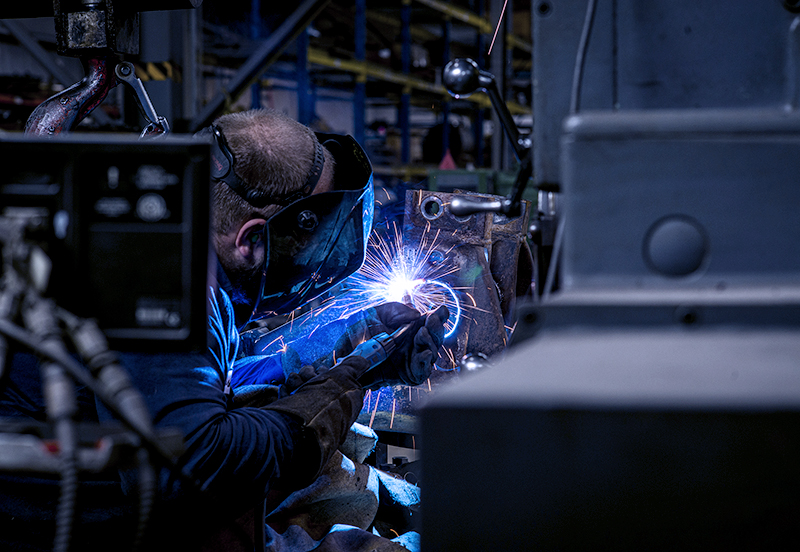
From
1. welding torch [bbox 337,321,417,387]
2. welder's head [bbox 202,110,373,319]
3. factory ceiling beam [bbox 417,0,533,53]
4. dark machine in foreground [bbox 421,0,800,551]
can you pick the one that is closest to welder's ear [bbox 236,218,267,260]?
welder's head [bbox 202,110,373,319]

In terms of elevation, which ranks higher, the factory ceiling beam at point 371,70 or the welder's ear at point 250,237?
the factory ceiling beam at point 371,70

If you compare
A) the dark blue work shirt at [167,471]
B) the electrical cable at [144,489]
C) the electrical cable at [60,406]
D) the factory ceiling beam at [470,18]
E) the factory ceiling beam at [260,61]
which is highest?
the factory ceiling beam at [470,18]

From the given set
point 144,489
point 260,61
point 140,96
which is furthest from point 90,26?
point 260,61

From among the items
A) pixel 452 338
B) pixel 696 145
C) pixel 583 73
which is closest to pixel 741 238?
pixel 696 145

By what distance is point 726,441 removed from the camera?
0.52 m

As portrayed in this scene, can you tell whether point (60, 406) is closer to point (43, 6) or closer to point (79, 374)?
point (79, 374)

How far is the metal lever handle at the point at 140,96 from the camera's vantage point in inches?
62.3

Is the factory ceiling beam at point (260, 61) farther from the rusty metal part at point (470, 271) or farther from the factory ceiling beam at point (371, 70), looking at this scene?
the rusty metal part at point (470, 271)

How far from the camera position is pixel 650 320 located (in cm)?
70

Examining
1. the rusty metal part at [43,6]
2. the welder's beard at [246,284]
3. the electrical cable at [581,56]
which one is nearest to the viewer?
the electrical cable at [581,56]

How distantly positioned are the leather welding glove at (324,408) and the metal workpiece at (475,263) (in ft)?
1.24

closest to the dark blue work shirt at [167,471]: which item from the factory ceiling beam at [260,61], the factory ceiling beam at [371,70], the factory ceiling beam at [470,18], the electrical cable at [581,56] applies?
the electrical cable at [581,56]

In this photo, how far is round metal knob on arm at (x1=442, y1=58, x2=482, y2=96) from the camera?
105cm

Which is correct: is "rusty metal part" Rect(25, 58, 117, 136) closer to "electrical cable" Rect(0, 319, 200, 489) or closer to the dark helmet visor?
the dark helmet visor
